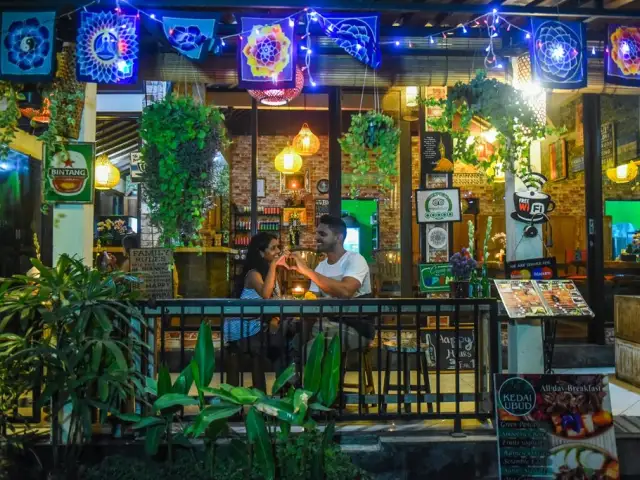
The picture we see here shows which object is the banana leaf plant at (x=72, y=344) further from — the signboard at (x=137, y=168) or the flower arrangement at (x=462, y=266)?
the flower arrangement at (x=462, y=266)

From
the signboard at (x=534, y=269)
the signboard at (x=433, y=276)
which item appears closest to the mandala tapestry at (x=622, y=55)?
the signboard at (x=534, y=269)

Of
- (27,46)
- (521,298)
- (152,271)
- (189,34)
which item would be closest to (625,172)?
(521,298)

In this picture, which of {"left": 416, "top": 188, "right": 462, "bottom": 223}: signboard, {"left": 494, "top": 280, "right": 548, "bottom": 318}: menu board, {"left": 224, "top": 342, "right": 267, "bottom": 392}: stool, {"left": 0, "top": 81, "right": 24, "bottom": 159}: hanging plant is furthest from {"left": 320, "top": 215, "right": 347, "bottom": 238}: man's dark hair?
{"left": 0, "top": 81, "right": 24, "bottom": 159}: hanging plant

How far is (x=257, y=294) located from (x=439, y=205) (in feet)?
8.01

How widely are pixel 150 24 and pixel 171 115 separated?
1.01m

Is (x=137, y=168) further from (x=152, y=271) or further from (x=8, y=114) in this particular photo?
(x=152, y=271)

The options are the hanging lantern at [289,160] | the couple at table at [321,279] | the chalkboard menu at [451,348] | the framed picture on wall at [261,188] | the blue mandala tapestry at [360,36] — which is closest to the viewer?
the blue mandala tapestry at [360,36]

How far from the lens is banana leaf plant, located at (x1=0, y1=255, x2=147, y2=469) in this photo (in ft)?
11.3

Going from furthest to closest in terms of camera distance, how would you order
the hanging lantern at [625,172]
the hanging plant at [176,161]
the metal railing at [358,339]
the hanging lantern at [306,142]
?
the hanging lantern at [306,142], the hanging lantern at [625,172], the hanging plant at [176,161], the metal railing at [358,339]

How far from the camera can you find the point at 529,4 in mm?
5254

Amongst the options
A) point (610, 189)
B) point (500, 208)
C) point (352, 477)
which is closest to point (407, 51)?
point (352, 477)

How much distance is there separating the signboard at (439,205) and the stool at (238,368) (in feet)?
8.74

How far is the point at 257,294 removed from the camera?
515 cm

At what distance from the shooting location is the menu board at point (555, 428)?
3.96m
